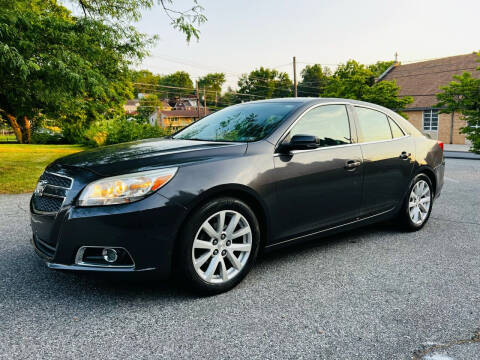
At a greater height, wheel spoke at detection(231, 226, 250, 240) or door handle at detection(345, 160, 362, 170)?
door handle at detection(345, 160, 362, 170)

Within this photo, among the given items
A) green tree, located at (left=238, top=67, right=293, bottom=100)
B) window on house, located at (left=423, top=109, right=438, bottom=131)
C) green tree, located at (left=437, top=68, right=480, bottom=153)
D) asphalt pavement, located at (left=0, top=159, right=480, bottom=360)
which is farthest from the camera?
green tree, located at (left=238, top=67, right=293, bottom=100)

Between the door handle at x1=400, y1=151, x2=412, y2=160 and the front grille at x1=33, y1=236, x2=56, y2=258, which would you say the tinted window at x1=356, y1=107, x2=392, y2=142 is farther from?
the front grille at x1=33, y1=236, x2=56, y2=258

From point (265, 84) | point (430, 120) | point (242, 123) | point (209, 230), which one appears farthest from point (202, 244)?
point (265, 84)

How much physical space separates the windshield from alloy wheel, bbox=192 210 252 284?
2.75 ft

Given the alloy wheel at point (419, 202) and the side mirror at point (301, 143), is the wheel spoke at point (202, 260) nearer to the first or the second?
the side mirror at point (301, 143)

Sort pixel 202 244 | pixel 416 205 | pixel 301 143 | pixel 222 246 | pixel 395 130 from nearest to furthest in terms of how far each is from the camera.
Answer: pixel 202 244 < pixel 222 246 < pixel 301 143 < pixel 395 130 < pixel 416 205

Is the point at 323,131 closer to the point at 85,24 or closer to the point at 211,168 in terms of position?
the point at 211,168

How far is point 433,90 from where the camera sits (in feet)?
112

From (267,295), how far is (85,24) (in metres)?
7.52

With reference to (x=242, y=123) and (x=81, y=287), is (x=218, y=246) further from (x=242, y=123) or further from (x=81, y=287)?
(x=242, y=123)

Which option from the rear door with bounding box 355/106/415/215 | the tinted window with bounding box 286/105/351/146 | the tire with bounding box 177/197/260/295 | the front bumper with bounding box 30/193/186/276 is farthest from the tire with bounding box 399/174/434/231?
the front bumper with bounding box 30/193/186/276

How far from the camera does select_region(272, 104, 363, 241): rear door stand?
3580mm

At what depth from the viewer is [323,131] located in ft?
13.3

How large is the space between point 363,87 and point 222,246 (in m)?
28.6
